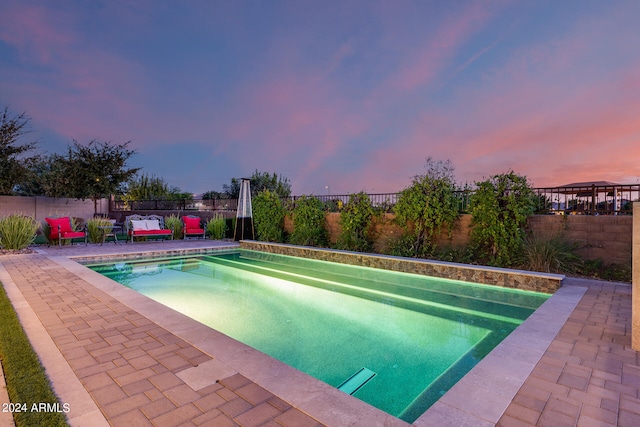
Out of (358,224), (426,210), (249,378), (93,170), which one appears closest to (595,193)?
(426,210)

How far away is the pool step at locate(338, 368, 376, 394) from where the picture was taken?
253 centimetres

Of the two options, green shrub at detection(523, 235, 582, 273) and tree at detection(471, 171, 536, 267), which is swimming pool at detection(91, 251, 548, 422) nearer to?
green shrub at detection(523, 235, 582, 273)

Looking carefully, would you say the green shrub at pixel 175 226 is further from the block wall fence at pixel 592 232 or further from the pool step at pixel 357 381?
the pool step at pixel 357 381

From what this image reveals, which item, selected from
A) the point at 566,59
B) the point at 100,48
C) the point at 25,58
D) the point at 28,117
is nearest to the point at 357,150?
the point at 566,59

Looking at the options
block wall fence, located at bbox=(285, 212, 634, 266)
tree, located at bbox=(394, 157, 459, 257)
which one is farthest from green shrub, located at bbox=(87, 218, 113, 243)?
block wall fence, located at bbox=(285, 212, 634, 266)

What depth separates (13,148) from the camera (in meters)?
11.0

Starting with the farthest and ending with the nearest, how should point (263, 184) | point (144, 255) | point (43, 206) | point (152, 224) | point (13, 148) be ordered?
point (263, 184) < point (43, 206) < point (13, 148) < point (152, 224) < point (144, 255)

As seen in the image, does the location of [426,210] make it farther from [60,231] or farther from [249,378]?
[60,231]

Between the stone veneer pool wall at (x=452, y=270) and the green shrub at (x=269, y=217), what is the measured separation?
7.41 feet

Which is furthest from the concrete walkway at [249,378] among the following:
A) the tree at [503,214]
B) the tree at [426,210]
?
the tree at [426,210]

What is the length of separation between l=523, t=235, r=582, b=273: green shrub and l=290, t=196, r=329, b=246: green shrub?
17.2ft

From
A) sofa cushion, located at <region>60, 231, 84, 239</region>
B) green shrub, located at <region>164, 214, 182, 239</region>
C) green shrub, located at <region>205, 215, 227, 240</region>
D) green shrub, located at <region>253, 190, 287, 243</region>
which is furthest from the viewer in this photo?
green shrub, located at <region>205, 215, 227, 240</region>

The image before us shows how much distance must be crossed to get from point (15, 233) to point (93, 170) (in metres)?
6.89

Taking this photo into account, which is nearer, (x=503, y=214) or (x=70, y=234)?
(x=503, y=214)
